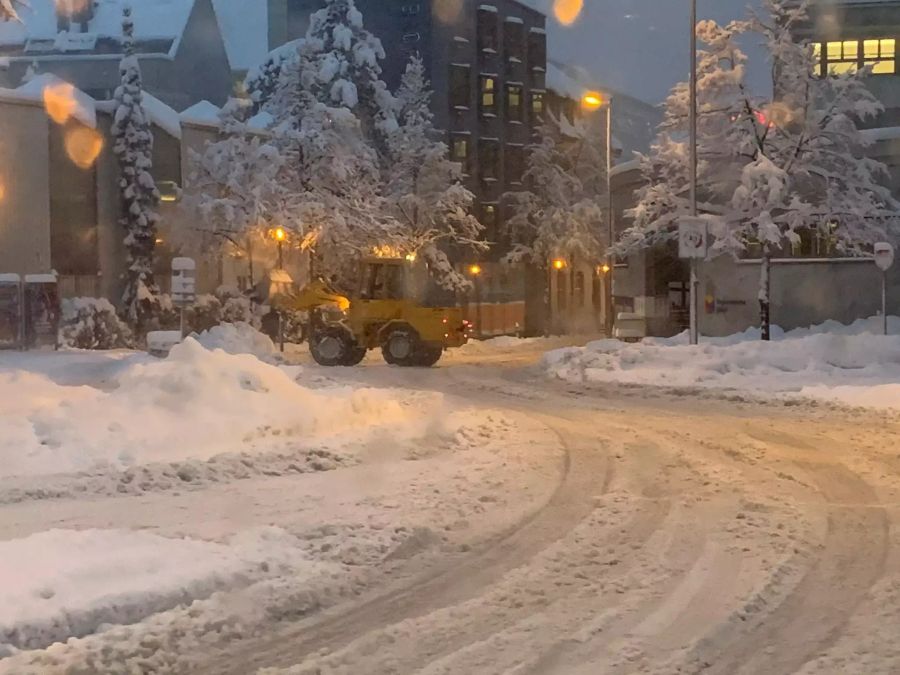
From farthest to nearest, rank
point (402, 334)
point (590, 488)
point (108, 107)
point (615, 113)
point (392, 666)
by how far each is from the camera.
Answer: point (615, 113) < point (108, 107) < point (402, 334) < point (590, 488) < point (392, 666)

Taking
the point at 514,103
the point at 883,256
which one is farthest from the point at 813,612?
the point at 514,103

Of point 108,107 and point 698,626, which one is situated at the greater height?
point 108,107

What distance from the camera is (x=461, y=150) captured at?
55.8 meters

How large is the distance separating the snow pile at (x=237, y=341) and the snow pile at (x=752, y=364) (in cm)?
803

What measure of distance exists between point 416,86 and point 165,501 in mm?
42051

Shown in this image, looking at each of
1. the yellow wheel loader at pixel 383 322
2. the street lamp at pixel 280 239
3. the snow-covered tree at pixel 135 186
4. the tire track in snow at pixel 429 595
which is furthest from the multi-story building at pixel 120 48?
the tire track in snow at pixel 429 595

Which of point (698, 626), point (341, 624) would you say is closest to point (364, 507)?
point (341, 624)

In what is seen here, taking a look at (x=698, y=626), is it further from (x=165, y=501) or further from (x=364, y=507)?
(x=165, y=501)

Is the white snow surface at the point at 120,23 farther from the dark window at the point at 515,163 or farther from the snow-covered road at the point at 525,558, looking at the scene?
the snow-covered road at the point at 525,558

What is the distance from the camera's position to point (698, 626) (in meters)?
6.64

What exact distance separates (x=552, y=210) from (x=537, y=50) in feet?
31.9

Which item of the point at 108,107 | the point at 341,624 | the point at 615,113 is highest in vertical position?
the point at 615,113

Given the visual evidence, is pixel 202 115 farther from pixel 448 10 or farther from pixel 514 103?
pixel 514 103

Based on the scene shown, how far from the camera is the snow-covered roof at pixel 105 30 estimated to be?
189 ft
